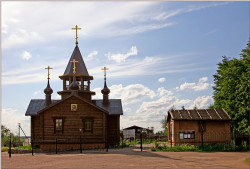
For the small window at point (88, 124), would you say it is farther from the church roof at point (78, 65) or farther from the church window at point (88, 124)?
the church roof at point (78, 65)

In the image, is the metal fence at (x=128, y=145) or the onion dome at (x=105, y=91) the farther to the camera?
the onion dome at (x=105, y=91)

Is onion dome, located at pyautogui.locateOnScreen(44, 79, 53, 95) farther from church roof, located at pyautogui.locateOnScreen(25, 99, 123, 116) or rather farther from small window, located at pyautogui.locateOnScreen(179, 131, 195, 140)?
small window, located at pyautogui.locateOnScreen(179, 131, 195, 140)

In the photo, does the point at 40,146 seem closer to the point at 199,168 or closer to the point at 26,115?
the point at 26,115

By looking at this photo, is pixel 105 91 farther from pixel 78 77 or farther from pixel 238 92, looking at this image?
pixel 238 92

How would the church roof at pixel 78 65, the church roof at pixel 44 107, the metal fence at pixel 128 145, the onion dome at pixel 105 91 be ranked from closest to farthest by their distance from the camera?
the metal fence at pixel 128 145 < the church roof at pixel 44 107 < the church roof at pixel 78 65 < the onion dome at pixel 105 91

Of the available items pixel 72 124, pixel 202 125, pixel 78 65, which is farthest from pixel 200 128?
pixel 78 65

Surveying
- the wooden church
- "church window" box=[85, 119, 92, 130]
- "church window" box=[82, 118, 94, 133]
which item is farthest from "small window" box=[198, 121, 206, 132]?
"church window" box=[85, 119, 92, 130]

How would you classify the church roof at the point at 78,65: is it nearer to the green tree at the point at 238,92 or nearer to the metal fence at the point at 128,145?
the metal fence at the point at 128,145

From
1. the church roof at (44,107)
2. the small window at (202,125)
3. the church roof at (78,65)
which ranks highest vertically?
the church roof at (78,65)

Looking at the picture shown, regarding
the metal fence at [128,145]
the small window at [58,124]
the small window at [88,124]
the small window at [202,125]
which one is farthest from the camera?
the small window at [202,125]

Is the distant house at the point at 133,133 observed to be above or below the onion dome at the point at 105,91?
below

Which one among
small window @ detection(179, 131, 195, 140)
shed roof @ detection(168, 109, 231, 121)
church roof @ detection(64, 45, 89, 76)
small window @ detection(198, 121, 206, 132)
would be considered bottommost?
small window @ detection(179, 131, 195, 140)

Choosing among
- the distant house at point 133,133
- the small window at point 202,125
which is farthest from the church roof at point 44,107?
the distant house at point 133,133

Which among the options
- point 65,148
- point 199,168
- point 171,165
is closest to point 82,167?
point 171,165
